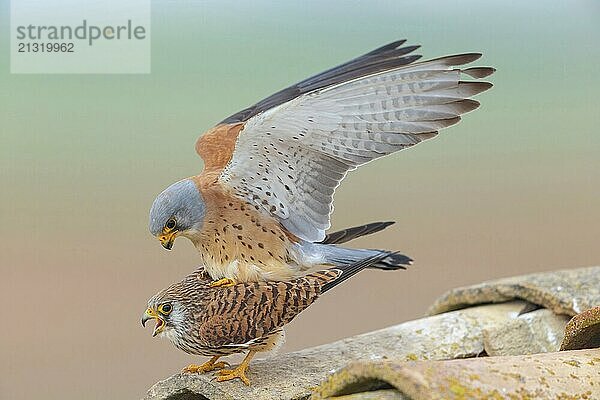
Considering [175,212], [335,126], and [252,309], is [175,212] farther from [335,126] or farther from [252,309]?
[335,126]

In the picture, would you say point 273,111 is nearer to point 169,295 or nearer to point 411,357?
point 169,295

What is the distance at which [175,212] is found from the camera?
1.86 metres

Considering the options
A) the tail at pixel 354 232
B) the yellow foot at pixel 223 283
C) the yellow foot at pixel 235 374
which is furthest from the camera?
the tail at pixel 354 232

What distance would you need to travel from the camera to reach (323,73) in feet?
6.54

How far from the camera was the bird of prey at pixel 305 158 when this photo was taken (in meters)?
1.81

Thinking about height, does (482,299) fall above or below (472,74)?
below

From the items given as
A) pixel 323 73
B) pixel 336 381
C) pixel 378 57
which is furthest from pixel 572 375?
pixel 323 73

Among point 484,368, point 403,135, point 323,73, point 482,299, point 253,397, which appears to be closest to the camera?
point 484,368

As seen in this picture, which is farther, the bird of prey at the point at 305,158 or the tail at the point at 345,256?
the tail at the point at 345,256

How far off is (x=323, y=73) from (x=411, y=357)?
73cm

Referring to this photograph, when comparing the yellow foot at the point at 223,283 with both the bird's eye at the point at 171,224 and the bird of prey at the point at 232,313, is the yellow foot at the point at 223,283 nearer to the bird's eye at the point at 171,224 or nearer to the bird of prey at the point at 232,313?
the bird of prey at the point at 232,313

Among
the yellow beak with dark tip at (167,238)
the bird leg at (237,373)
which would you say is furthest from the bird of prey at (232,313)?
the yellow beak with dark tip at (167,238)

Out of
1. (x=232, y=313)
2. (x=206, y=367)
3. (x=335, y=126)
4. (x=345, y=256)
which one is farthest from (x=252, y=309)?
(x=335, y=126)

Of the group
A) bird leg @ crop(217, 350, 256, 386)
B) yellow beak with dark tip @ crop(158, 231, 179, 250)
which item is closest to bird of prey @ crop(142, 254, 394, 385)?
bird leg @ crop(217, 350, 256, 386)
